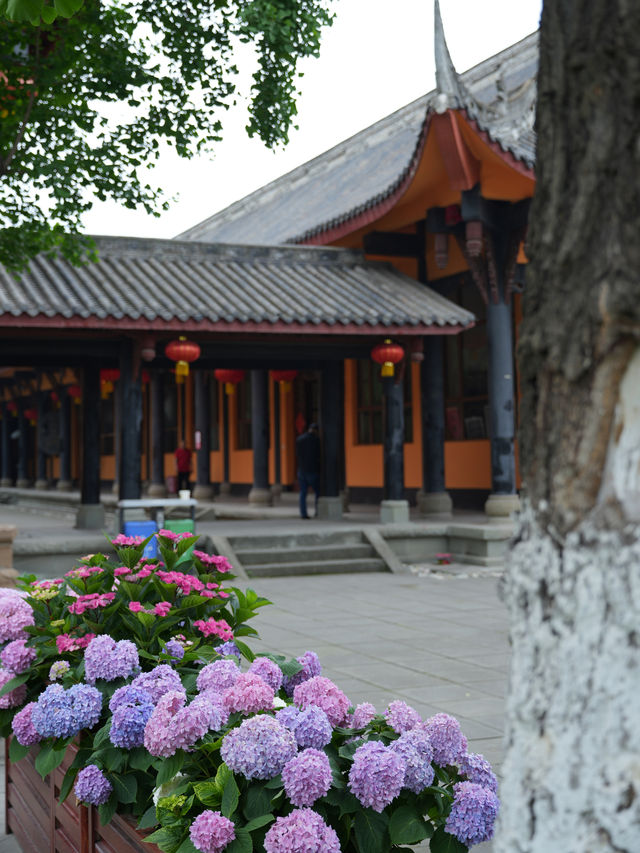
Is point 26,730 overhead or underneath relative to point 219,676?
underneath

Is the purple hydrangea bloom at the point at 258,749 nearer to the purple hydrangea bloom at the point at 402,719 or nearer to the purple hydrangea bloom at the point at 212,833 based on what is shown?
the purple hydrangea bloom at the point at 212,833

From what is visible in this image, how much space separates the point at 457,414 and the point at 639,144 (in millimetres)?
13126

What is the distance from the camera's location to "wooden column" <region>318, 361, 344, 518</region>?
1296 centimetres

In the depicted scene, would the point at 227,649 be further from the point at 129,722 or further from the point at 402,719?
the point at 402,719

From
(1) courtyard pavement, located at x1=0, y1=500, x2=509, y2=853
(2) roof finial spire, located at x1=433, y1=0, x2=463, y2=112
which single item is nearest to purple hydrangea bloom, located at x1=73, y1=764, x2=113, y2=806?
(1) courtyard pavement, located at x1=0, y1=500, x2=509, y2=853

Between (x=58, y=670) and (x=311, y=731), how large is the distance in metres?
1.03

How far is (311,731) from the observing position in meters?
2.25

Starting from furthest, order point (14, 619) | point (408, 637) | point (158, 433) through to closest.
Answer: point (158, 433) → point (408, 637) → point (14, 619)

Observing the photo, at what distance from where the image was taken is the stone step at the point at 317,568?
1071 cm

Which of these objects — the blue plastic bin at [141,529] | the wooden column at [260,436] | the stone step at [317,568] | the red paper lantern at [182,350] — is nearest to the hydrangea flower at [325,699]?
the blue plastic bin at [141,529]

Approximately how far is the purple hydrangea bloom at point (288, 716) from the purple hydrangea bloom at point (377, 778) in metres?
0.21

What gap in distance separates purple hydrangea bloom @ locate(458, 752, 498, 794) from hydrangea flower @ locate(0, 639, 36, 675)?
1.46 metres

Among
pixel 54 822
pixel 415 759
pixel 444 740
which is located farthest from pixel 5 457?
pixel 415 759

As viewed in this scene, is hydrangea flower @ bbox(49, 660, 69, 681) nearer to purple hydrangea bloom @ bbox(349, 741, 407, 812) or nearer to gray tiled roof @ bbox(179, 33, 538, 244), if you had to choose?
purple hydrangea bloom @ bbox(349, 741, 407, 812)
